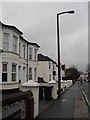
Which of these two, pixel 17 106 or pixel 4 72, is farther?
pixel 4 72

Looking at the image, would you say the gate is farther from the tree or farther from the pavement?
the tree

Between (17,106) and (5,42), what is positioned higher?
(5,42)

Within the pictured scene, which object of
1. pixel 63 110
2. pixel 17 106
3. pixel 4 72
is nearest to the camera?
pixel 17 106

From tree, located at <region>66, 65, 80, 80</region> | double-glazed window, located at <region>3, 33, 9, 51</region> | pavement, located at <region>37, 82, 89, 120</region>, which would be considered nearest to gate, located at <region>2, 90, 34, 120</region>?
pavement, located at <region>37, 82, 89, 120</region>

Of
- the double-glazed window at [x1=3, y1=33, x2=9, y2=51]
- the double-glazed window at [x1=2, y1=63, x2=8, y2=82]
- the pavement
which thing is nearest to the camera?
the pavement

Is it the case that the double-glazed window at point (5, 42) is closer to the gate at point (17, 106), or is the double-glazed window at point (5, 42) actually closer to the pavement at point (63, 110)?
the pavement at point (63, 110)

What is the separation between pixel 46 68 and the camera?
52.4 metres

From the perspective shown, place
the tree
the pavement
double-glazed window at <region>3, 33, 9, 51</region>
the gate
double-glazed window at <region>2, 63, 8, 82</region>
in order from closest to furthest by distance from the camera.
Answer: the gate, the pavement, double-glazed window at <region>2, 63, 8, 82</region>, double-glazed window at <region>3, 33, 9, 51</region>, the tree

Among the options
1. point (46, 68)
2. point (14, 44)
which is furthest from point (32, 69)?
point (46, 68)

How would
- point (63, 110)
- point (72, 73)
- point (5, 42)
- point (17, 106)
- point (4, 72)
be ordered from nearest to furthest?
point (17, 106) → point (63, 110) → point (4, 72) → point (5, 42) → point (72, 73)

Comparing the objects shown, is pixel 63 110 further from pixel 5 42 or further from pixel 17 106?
pixel 5 42

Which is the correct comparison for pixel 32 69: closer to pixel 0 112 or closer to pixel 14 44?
pixel 14 44

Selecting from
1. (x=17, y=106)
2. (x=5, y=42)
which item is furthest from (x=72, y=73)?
(x=17, y=106)

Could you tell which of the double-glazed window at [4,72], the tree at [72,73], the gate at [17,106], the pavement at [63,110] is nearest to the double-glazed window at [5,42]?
the double-glazed window at [4,72]
